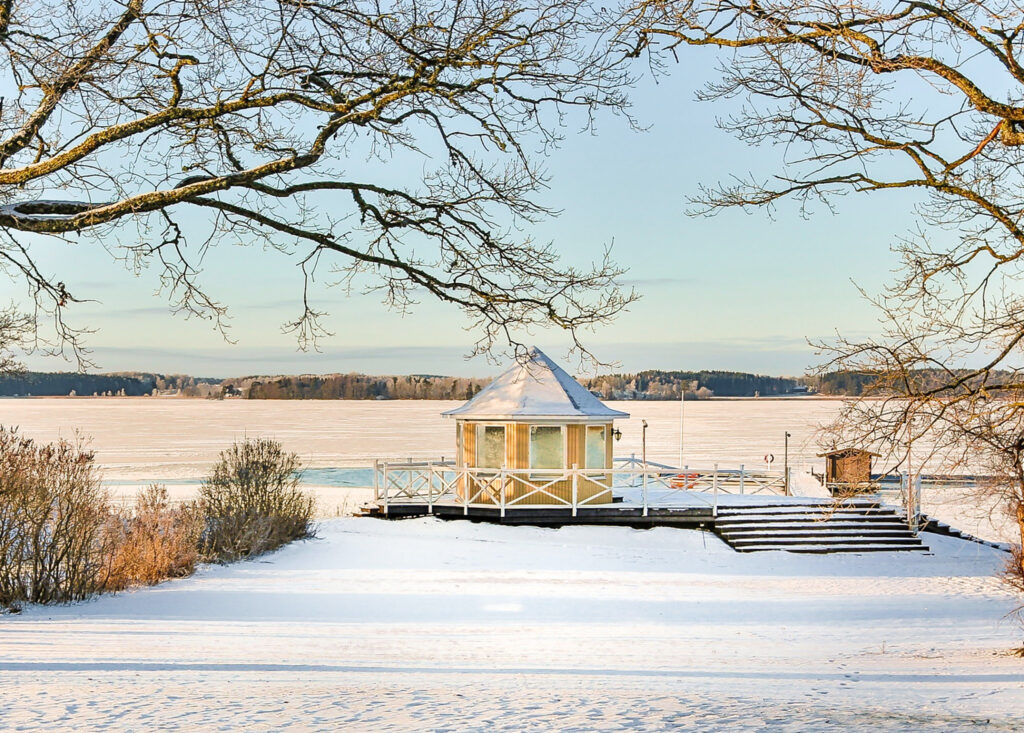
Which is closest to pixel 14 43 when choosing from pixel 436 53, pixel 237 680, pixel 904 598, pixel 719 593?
pixel 436 53

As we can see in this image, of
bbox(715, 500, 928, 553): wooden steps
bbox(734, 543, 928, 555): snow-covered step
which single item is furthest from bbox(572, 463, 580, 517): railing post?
bbox(734, 543, 928, 555): snow-covered step

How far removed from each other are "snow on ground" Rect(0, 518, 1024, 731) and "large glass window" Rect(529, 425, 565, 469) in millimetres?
1868

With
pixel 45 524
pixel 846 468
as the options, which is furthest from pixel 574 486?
pixel 846 468

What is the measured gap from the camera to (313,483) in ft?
137

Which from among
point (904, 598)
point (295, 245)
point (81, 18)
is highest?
point (81, 18)

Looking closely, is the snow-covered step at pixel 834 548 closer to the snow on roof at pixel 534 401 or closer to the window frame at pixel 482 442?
the snow on roof at pixel 534 401

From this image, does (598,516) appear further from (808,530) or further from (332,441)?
(332,441)

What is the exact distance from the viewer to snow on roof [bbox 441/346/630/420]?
21.9 meters

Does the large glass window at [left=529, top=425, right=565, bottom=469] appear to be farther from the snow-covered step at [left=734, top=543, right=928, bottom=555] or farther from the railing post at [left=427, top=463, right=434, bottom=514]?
the snow-covered step at [left=734, top=543, right=928, bottom=555]

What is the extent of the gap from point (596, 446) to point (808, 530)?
511 centimetres

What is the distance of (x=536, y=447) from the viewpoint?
2208 cm

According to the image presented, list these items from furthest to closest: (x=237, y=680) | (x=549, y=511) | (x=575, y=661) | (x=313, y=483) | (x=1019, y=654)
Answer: (x=313, y=483) → (x=549, y=511) → (x=1019, y=654) → (x=575, y=661) → (x=237, y=680)

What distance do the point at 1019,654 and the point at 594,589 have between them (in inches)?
248

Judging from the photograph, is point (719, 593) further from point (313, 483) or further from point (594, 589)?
point (313, 483)
